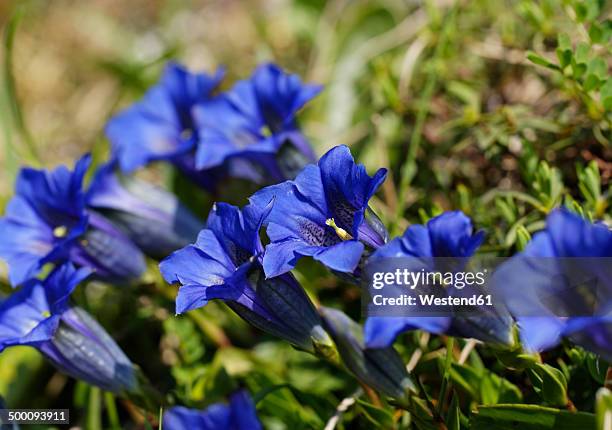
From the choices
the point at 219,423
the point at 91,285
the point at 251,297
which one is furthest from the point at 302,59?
the point at 219,423

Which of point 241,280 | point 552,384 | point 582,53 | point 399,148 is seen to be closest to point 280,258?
point 241,280

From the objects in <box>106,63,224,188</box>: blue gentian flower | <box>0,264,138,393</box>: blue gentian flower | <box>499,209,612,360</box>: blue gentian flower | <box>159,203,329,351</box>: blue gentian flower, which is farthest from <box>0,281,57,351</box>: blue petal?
<box>499,209,612,360</box>: blue gentian flower

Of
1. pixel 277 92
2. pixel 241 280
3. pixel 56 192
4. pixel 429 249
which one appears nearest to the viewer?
pixel 429 249

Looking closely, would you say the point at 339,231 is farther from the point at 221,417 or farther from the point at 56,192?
the point at 56,192

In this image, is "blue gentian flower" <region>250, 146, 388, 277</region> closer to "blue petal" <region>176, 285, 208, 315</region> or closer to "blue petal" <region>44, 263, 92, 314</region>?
"blue petal" <region>176, 285, 208, 315</region>

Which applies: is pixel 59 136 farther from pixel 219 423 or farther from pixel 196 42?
pixel 219 423
